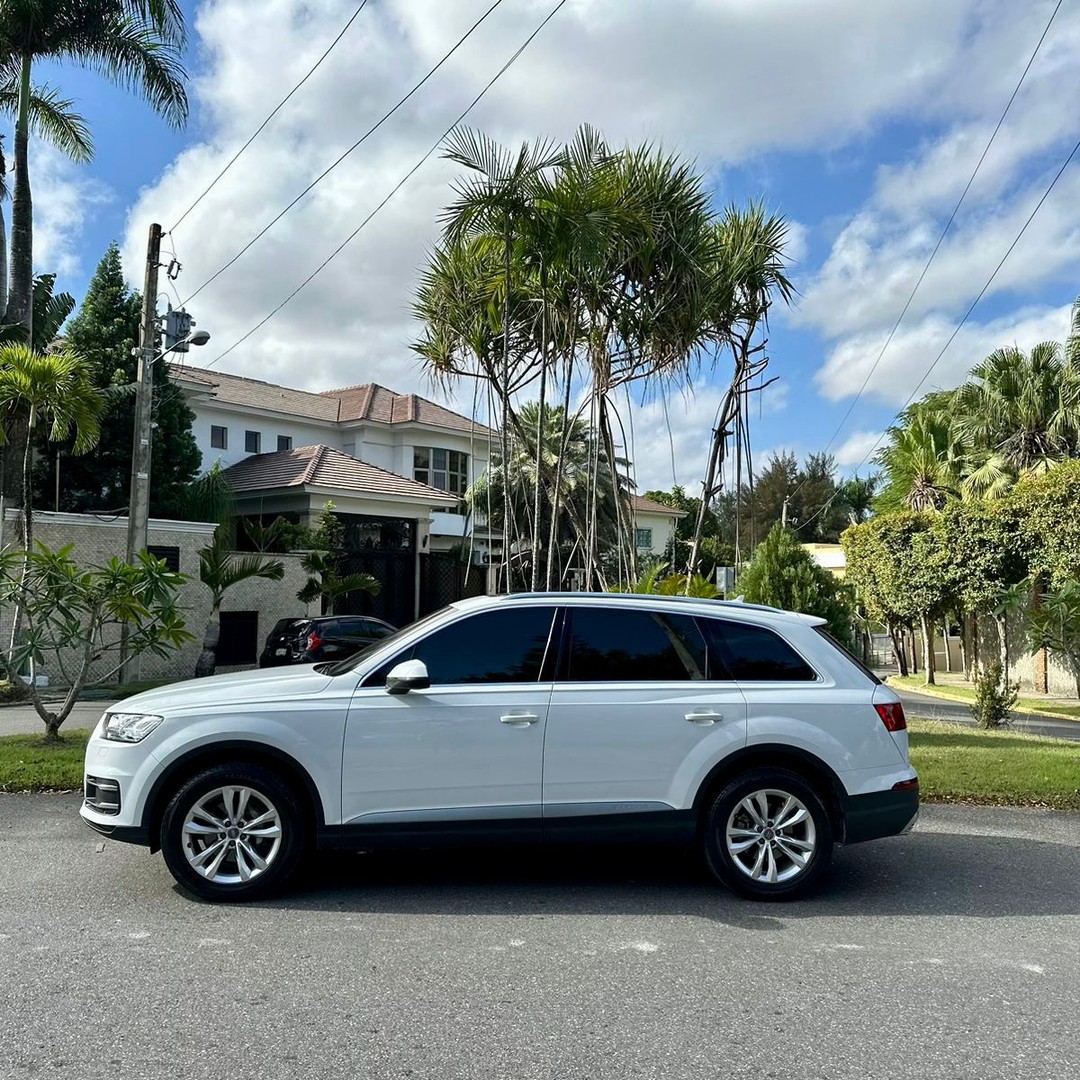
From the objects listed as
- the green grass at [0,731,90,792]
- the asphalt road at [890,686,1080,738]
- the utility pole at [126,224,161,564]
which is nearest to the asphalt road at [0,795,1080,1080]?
the green grass at [0,731,90,792]

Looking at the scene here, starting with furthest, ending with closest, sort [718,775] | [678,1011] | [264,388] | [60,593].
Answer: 1. [264,388]
2. [60,593]
3. [718,775]
4. [678,1011]

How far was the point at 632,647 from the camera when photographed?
5.79 meters

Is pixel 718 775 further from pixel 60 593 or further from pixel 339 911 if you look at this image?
pixel 60 593

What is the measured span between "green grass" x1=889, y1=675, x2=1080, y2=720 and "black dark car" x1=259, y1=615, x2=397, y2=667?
12.3 meters

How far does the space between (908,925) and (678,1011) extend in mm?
1785

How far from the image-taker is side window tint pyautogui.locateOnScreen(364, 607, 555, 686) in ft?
18.4

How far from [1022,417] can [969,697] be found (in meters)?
9.01

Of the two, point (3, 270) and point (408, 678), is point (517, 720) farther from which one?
point (3, 270)

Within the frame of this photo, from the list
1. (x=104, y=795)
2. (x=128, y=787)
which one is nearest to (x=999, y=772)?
(x=128, y=787)

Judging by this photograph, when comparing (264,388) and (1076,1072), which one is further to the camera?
(264,388)

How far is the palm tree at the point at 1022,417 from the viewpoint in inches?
1046

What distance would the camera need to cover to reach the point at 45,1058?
3527mm

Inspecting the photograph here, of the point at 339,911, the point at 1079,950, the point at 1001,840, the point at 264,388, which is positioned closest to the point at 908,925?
the point at 1079,950

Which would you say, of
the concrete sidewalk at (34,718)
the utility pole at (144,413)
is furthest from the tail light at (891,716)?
the utility pole at (144,413)
